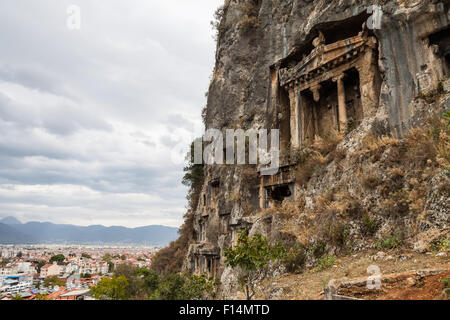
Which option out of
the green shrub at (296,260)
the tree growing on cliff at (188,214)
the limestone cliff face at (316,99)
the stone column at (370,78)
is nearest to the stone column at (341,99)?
the limestone cliff face at (316,99)

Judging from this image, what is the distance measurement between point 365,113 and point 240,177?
963cm

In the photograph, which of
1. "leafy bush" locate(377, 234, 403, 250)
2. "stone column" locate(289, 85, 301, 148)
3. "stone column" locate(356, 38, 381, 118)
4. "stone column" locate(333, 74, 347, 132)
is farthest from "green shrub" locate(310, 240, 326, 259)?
"stone column" locate(289, 85, 301, 148)

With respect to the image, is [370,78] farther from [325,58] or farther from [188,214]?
[188,214]

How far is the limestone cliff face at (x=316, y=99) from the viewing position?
9.64 m

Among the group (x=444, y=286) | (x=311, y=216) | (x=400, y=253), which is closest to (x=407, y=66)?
(x=311, y=216)

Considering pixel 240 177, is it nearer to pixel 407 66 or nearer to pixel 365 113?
pixel 365 113

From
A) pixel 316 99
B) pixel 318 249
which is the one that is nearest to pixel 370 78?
pixel 316 99

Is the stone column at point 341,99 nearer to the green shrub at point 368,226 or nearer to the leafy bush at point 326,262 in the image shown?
the green shrub at point 368,226

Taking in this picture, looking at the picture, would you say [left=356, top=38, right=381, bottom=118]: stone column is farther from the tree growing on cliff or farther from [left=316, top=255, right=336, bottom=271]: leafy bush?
the tree growing on cliff

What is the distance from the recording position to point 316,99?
17.0 m

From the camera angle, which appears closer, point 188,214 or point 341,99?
point 341,99

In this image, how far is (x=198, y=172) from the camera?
34406 mm

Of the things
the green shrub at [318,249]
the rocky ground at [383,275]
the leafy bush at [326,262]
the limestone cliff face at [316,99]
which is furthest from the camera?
the limestone cliff face at [316,99]
